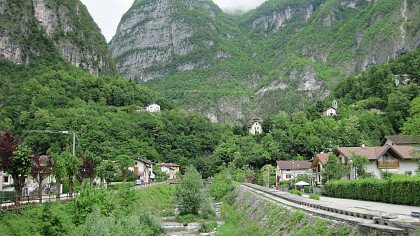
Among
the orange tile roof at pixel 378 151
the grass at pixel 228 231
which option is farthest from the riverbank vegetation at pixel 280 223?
the orange tile roof at pixel 378 151

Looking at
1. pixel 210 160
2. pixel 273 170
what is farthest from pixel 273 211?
pixel 210 160

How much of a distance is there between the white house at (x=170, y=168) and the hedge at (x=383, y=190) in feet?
260

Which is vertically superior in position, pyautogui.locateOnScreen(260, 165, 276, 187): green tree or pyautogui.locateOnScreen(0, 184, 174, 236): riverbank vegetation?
pyautogui.locateOnScreen(0, 184, 174, 236): riverbank vegetation

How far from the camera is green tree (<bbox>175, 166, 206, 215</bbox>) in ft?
224

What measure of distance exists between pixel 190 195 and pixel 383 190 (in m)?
33.4

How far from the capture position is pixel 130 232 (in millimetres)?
38250

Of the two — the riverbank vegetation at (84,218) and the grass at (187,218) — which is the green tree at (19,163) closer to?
the riverbank vegetation at (84,218)

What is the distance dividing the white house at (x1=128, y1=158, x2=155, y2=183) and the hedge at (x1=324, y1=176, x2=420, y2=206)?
62.7 meters

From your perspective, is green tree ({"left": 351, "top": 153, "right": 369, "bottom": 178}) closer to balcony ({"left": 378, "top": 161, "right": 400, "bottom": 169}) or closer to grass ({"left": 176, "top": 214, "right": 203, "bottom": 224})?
balcony ({"left": 378, "top": 161, "right": 400, "bottom": 169})

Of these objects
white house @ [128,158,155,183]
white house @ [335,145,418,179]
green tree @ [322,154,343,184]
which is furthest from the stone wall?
white house @ [128,158,155,183]

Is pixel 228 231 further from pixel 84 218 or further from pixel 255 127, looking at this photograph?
pixel 255 127

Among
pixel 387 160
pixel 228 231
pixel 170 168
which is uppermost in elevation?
pixel 387 160

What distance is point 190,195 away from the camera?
225ft

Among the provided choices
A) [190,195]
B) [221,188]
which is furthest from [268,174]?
[190,195]
